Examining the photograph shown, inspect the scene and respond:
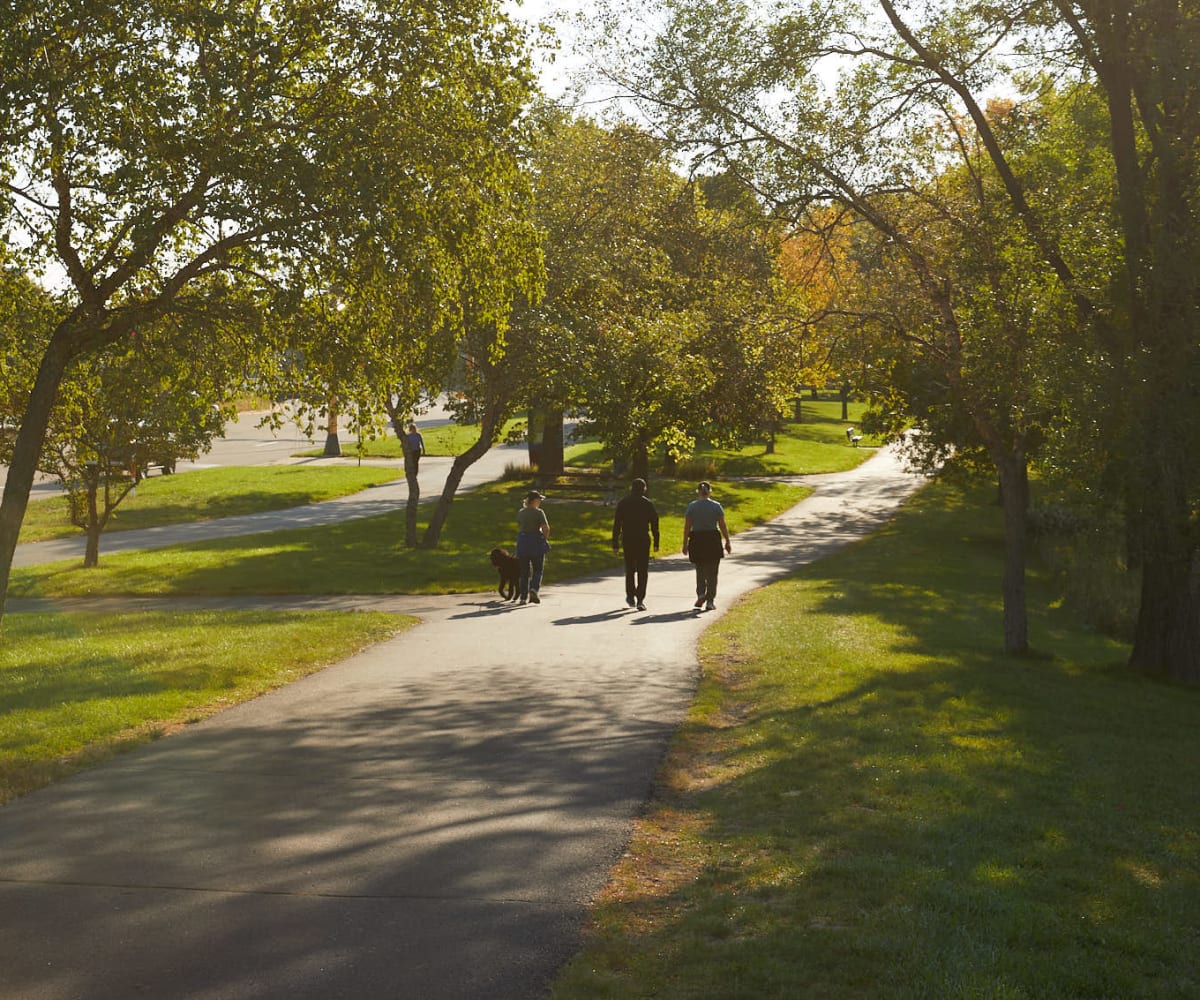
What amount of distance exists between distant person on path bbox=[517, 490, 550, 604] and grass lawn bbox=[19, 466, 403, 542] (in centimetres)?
1380

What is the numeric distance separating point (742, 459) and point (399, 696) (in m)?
43.4

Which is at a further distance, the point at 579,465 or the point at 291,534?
the point at 579,465

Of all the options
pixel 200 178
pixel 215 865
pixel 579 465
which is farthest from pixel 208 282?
pixel 579 465

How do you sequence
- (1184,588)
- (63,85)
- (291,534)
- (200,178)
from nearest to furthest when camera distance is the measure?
(63,85) → (200,178) → (1184,588) → (291,534)

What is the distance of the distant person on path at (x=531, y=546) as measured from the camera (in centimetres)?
2066

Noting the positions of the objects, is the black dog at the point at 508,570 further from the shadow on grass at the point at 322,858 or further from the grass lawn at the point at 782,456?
the grass lawn at the point at 782,456

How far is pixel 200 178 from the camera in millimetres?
12414

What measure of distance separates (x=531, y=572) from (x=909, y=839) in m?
13.8

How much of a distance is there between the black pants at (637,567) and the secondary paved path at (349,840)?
546 centimetres

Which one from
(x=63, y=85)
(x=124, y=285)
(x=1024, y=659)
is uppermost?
(x=63, y=85)

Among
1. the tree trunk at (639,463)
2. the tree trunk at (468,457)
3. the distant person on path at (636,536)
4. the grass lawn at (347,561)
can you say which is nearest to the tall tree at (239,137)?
the distant person on path at (636,536)

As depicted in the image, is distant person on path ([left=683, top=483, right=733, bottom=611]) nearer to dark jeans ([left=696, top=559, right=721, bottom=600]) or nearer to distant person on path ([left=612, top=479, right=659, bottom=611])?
dark jeans ([left=696, top=559, right=721, bottom=600])

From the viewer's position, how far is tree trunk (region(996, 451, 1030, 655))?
16.6 metres

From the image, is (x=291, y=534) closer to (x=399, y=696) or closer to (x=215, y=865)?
(x=399, y=696)
